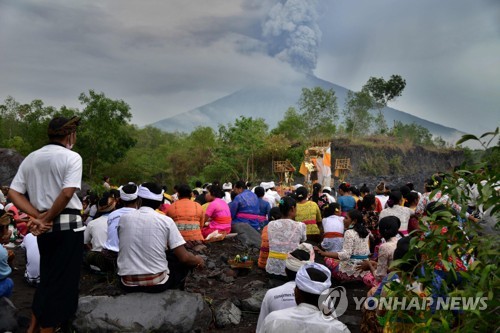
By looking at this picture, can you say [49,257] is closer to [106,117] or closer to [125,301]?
[125,301]

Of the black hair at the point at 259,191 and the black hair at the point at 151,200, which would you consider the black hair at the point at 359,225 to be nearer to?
the black hair at the point at 151,200

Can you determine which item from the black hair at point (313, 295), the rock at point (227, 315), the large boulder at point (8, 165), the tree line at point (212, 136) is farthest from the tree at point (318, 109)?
the black hair at point (313, 295)

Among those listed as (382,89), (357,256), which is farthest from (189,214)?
(382,89)

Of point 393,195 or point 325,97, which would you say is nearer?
point 393,195

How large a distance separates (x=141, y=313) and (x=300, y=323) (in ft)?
7.35

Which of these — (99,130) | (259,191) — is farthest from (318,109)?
(259,191)

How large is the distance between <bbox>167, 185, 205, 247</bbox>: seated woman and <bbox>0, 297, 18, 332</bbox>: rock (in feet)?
11.2

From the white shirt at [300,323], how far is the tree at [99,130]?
30740 millimetres

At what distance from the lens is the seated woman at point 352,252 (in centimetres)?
612

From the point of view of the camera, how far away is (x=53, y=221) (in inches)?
145

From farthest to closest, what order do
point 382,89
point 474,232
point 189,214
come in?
point 382,89 < point 189,214 < point 474,232

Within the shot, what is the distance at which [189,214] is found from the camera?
24.9 ft

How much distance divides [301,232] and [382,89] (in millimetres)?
43425

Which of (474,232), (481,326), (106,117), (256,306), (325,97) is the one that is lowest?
(256,306)
